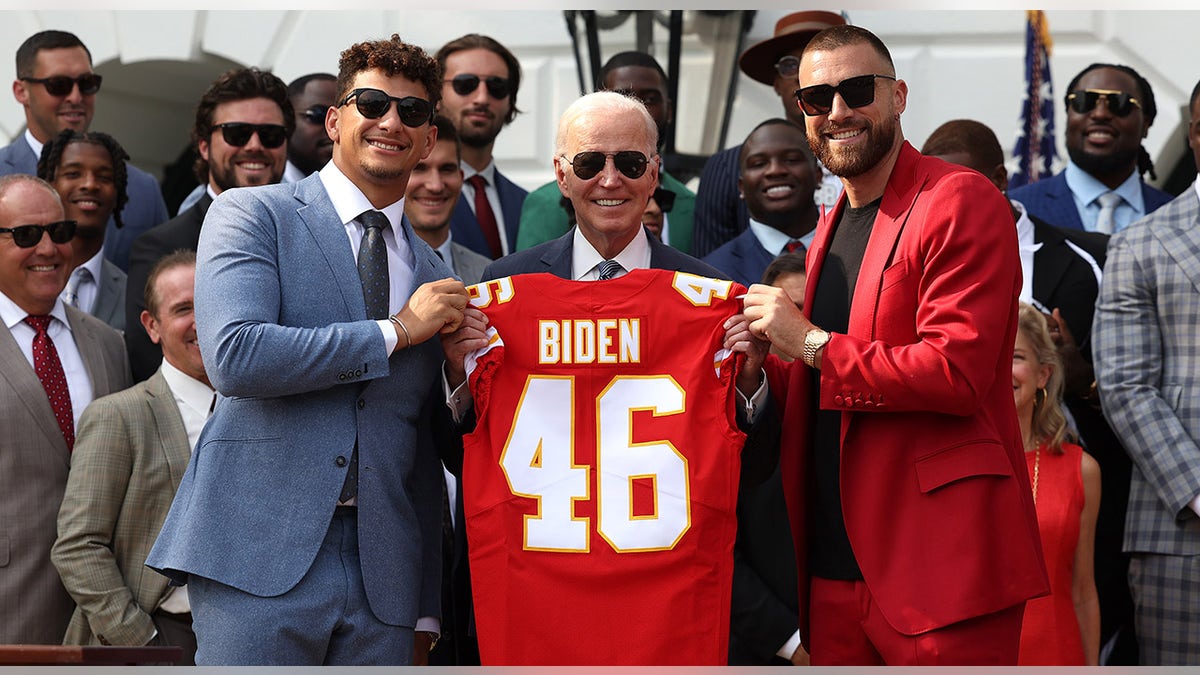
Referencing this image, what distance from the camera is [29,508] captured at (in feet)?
17.5

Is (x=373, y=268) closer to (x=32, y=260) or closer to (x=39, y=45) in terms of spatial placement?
(x=32, y=260)

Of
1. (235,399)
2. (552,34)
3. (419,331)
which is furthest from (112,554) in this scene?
(552,34)

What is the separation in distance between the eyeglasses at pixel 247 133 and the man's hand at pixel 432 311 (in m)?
2.53

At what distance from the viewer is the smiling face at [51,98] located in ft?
22.7

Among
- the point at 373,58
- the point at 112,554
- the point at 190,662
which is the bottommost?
the point at 190,662

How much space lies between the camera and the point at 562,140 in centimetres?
448

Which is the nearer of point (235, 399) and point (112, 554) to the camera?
point (235, 399)

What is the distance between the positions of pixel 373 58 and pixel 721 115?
4436mm

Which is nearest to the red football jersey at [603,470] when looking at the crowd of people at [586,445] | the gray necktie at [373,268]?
the crowd of people at [586,445]

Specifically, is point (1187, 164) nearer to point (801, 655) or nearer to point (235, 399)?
point (801, 655)

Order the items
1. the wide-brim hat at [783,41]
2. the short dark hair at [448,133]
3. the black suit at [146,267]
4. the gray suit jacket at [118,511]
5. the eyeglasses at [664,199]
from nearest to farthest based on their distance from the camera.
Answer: the gray suit jacket at [118,511], the black suit at [146,267], the short dark hair at [448,133], the eyeglasses at [664,199], the wide-brim hat at [783,41]

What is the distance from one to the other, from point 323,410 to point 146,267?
2.37 meters

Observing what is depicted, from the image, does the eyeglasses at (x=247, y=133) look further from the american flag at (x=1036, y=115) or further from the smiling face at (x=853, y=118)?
the american flag at (x=1036, y=115)

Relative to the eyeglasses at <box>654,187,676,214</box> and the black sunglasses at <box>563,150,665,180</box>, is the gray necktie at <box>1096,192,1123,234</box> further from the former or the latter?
the black sunglasses at <box>563,150,665,180</box>
